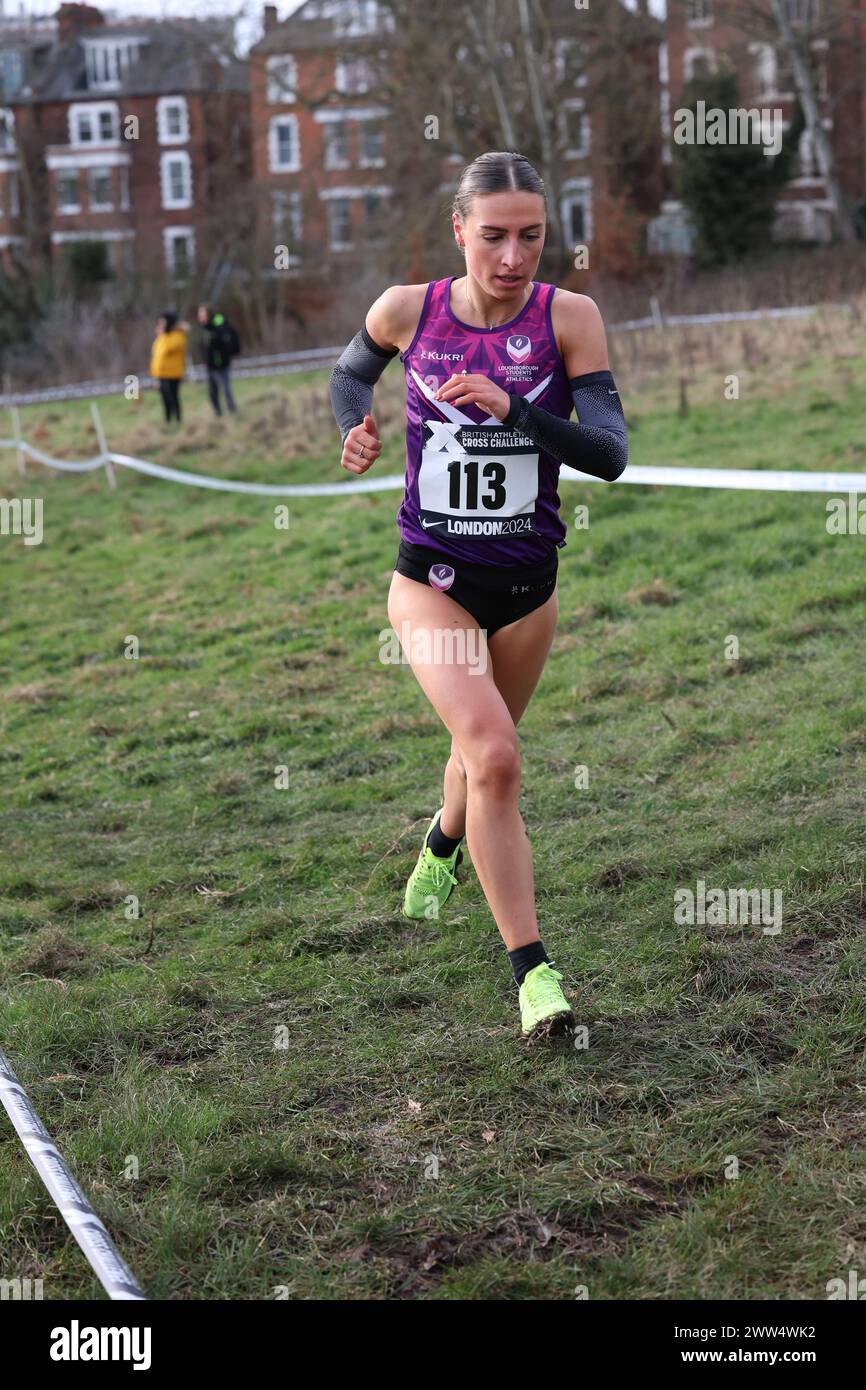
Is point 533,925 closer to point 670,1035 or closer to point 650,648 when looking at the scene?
point 670,1035

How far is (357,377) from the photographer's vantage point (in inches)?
190

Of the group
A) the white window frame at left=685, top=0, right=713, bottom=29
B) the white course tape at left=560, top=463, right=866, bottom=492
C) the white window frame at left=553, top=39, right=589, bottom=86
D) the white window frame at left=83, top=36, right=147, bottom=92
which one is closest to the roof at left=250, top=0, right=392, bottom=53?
the white window frame at left=553, top=39, right=589, bottom=86

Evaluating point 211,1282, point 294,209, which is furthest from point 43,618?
point 294,209

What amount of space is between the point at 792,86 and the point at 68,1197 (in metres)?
45.7

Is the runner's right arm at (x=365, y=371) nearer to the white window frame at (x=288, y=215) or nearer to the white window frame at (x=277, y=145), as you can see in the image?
the white window frame at (x=288, y=215)

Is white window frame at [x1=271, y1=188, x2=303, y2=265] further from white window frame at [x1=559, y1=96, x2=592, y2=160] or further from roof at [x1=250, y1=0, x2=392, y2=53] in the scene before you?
white window frame at [x1=559, y1=96, x2=592, y2=160]

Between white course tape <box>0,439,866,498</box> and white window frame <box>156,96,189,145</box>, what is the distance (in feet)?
128

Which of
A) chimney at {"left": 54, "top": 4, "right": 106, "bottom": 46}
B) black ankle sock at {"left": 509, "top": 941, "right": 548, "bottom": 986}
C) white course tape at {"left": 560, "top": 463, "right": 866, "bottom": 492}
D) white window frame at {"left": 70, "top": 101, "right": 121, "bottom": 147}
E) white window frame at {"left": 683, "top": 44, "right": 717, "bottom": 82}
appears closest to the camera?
black ankle sock at {"left": 509, "top": 941, "right": 548, "bottom": 986}

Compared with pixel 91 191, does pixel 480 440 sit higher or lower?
lower

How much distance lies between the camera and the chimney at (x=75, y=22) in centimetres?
6028

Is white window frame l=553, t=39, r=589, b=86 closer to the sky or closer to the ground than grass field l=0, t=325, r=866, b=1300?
closer to the sky

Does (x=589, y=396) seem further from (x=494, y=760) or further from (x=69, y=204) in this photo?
(x=69, y=204)

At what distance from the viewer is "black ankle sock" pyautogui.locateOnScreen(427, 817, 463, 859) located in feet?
16.8

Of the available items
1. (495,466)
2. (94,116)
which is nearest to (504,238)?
(495,466)
